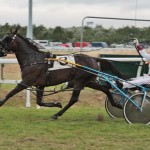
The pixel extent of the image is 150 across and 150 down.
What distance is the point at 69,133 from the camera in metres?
7.15

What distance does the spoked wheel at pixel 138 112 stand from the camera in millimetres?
8414

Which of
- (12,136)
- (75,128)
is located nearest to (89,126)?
(75,128)

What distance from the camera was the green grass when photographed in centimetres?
620

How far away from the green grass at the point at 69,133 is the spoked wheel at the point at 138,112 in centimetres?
24

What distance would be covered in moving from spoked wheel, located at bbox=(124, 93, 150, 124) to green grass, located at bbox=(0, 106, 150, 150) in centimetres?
24

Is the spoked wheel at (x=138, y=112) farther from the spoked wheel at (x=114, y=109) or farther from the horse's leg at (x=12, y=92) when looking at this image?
the horse's leg at (x=12, y=92)

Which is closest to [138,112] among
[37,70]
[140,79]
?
[140,79]

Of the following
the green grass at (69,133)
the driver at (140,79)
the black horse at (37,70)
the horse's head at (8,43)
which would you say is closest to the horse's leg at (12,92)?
the black horse at (37,70)

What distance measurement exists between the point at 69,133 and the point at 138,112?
1.86 m

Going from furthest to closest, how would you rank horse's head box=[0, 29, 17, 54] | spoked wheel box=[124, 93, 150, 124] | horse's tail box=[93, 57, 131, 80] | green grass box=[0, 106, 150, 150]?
1. horse's tail box=[93, 57, 131, 80]
2. horse's head box=[0, 29, 17, 54]
3. spoked wheel box=[124, 93, 150, 124]
4. green grass box=[0, 106, 150, 150]

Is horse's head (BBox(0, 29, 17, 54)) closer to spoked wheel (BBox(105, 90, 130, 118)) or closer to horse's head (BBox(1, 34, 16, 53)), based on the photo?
horse's head (BBox(1, 34, 16, 53))

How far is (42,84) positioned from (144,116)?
2.17m

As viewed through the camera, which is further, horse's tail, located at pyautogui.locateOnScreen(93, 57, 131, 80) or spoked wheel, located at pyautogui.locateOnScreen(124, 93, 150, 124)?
horse's tail, located at pyautogui.locateOnScreen(93, 57, 131, 80)

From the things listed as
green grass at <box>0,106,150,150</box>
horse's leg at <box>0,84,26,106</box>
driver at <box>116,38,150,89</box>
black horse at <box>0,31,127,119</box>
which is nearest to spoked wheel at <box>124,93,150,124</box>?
green grass at <box>0,106,150,150</box>
